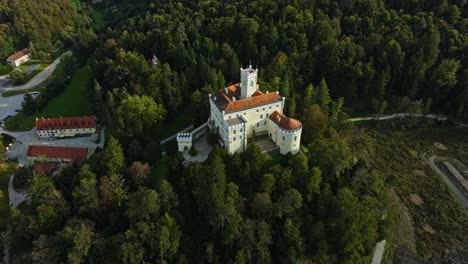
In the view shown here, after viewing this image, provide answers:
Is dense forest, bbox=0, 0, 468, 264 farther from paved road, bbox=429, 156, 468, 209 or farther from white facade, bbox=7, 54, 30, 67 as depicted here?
white facade, bbox=7, 54, 30, 67

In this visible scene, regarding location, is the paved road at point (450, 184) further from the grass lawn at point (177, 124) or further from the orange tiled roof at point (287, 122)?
the grass lawn at point (177, 124)

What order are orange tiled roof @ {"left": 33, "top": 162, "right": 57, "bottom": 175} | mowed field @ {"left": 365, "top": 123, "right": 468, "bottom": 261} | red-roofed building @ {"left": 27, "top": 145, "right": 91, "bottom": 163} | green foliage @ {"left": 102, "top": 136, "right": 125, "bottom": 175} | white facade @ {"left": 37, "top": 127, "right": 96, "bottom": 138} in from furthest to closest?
white facade @ {"left": 37, "top": 127, "right": 96, "bottom": 138}
red-roofed building @ {"left": 27, "top": 145, "right": 91, "bottom": 163}
orange tiled roof @ {"left": 33, "top": 162, "right": 57, "bottom": 175}
mowed field @ {"left": 365, "top": 123, "right": 468, "bottom": 261}
green foliage @ {"left": 102, "top": 136, "right": 125, "bottom": 175}

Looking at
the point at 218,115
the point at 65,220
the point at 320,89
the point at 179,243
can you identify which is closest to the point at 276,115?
the point at 218,115

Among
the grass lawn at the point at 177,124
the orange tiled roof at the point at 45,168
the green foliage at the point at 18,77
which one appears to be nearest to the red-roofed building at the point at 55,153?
the orange tiled roof at the point at 45,168

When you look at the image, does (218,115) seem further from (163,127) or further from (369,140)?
(369,140)

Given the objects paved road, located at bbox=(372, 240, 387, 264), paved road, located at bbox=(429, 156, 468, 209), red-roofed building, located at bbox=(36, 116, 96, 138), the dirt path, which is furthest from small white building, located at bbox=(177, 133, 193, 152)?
paved road, located at bbox=(429, 156, 468, 209)

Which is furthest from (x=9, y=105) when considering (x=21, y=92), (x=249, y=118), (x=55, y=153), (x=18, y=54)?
(x=249, y=118)
